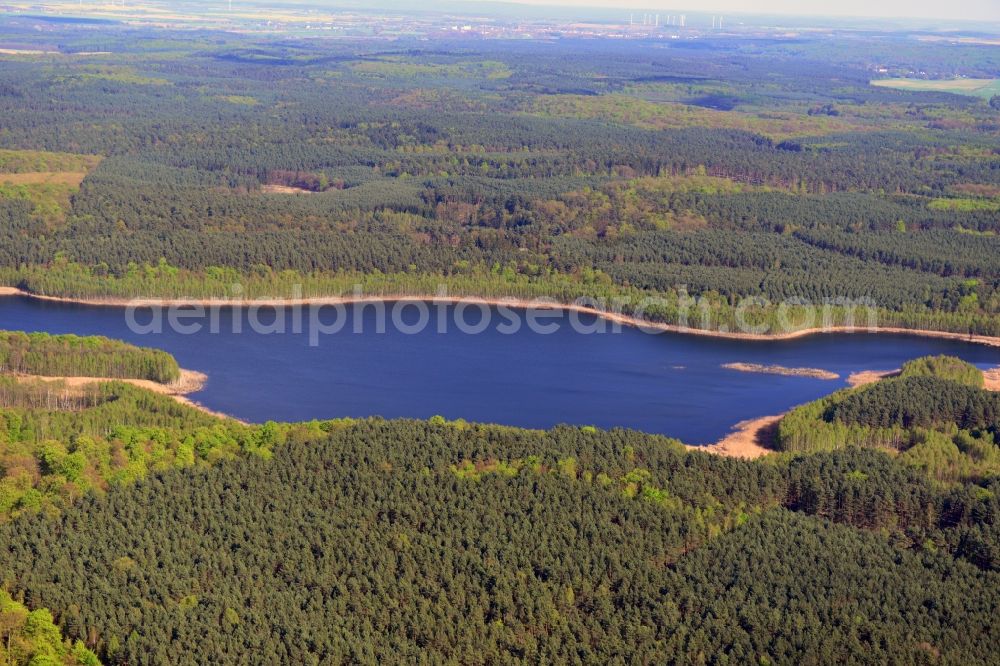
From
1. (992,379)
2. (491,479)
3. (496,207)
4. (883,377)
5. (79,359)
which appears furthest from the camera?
(496,207)

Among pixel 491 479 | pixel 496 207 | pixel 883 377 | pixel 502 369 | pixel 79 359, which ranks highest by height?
pixel 496 207

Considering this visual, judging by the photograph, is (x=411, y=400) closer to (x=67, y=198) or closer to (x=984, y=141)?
(x=67, y=198)

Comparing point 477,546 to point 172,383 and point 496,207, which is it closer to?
point 172,383

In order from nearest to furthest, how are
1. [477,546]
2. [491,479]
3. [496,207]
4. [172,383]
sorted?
→ [477,546] < [491,479] < [172,383] < [496,207]

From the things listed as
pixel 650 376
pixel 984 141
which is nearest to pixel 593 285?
pixel 650 376

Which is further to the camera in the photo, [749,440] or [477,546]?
[749,440]

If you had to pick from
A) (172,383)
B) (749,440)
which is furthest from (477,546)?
(172,383)

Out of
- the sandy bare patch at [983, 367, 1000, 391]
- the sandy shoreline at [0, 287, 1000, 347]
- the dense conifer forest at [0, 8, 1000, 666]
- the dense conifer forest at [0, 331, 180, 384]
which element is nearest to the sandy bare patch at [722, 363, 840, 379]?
the dense conifer forest at [0, 8, 1000, 666]

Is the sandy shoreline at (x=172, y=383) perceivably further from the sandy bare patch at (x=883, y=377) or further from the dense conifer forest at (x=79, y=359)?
the sandy bare patch at (x=883, y=377)

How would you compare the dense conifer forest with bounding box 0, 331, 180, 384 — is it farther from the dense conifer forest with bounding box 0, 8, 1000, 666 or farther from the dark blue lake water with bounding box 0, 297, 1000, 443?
the dark blue lake water with bounding box 0, 297, 1000, 443
